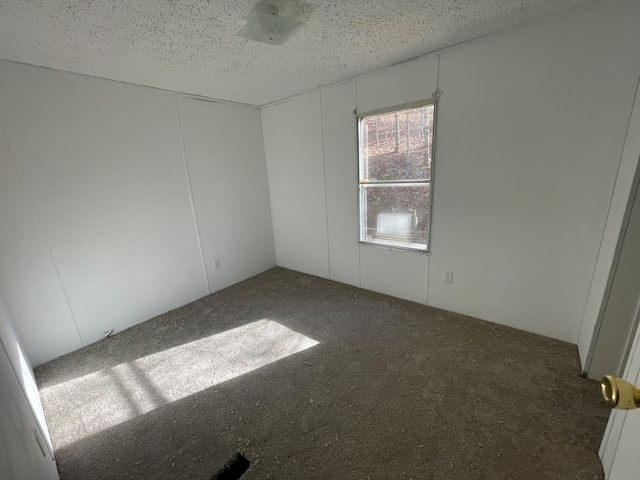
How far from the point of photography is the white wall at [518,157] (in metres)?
1.67

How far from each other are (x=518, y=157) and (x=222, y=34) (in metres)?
2.27

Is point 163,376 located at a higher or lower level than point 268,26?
lower

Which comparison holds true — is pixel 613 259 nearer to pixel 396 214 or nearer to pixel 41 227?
pixel 396 214

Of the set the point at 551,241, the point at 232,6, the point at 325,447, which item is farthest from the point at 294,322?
the point at 232,6

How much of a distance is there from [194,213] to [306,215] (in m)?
1.33

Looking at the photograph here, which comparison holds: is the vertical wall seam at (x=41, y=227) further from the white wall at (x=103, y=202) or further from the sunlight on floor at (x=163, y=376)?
the sunlight on floor at (x=163, y=376)

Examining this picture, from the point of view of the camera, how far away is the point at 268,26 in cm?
158

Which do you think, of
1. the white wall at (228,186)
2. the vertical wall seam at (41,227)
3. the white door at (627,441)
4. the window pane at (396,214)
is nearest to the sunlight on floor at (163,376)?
the vertical wall seam at (41,227)

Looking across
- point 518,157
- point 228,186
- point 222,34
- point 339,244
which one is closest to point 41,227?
point 228,186

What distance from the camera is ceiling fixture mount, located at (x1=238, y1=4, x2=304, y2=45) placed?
1485 millimetres

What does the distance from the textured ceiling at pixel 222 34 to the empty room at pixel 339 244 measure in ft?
0.06

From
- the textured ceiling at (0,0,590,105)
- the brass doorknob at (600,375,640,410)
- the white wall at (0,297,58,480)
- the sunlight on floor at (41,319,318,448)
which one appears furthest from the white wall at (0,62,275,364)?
the brass doorknob at (600,375,640,410)

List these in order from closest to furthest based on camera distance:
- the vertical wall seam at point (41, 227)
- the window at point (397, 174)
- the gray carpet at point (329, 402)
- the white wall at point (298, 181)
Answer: the gray carpet at point (329, 402)
the vertical wall seam at point (41, 227)
the window at point (397, 174)
the white wall at point (298, 181)

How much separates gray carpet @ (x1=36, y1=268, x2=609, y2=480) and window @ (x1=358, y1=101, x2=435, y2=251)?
2.88 ft
